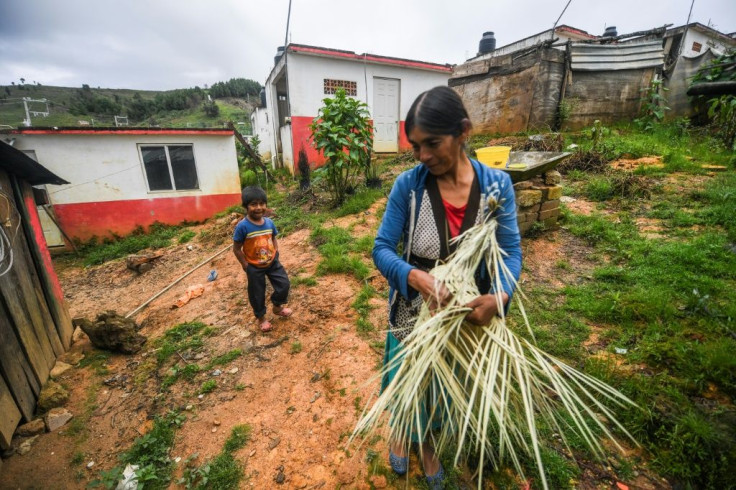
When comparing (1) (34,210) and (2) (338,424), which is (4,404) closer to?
(1) (34,210)

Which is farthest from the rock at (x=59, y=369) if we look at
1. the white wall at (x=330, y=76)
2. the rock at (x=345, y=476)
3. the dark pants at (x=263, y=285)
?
the white wall at (x=330, y=76)

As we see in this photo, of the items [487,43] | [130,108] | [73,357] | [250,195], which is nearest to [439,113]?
[250,195]

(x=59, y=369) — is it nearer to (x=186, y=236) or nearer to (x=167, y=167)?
(x=186, y=236)

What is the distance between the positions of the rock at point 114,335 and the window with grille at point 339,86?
9153mm

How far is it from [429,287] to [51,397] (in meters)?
3.51

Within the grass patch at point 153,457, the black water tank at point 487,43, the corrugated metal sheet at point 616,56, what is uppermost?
the black water tank at point 487,43

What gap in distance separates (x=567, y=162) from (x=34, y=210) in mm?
8458

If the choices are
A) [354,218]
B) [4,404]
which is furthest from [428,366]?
[354,218]

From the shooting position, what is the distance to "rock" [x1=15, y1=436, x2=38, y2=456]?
2252mm

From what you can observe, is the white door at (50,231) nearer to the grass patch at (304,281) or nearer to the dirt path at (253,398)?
the dirt path at (253,398)

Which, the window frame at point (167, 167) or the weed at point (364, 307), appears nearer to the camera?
the weed at point (364, 307)

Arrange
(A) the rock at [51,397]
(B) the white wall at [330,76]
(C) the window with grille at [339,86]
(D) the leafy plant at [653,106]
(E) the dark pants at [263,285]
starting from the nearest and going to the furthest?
(A) the rock at [51,397]
(E) the dark pants at [263,285]
(D) the leafy plant at [653,106]
(B) the white wall at [330,76]
(C) the window with grille at [339,86]

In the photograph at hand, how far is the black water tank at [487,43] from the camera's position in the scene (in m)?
16.3

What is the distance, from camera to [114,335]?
3.38 meters
